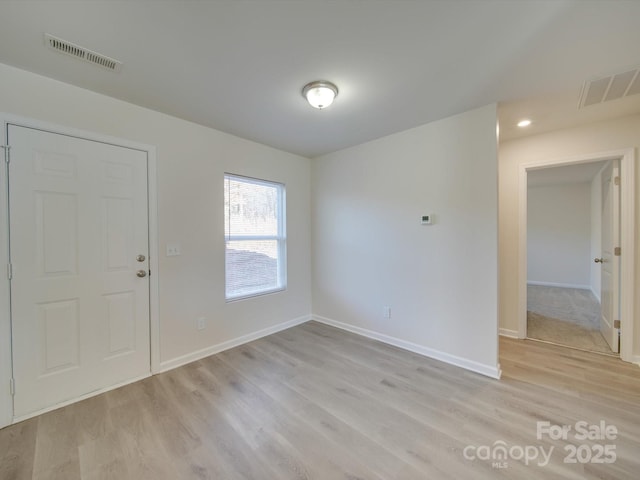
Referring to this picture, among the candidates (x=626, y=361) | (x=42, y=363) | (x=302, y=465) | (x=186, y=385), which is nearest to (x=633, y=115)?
(x=626, y=361)

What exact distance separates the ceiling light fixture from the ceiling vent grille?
1.98 meters

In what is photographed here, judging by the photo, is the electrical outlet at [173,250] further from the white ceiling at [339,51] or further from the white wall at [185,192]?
the white ceiling at [339,51]

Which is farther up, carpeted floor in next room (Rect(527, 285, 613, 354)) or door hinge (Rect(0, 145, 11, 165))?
door hinge (Rect(0, 145, 11, 165))

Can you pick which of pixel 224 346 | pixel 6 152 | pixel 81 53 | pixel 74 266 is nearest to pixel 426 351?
pixel 224 346

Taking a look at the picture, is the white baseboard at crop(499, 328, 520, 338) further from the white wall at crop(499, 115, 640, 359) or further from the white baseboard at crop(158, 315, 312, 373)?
the white baseboard at crop(158, 315, 312, 373)

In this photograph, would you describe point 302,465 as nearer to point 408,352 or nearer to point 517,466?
point 517,466

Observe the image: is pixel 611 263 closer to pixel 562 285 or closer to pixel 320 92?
pixel 320 92

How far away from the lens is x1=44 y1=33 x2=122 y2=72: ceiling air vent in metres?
1.53

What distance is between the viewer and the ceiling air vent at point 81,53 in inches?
60.2

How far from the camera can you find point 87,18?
1.38 meters

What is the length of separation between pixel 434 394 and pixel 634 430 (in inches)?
46.8

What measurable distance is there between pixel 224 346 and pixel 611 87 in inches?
170

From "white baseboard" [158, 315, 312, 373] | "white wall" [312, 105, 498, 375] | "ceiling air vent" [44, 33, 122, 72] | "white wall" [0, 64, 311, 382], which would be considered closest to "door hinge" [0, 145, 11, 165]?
"white wall" [0, 64, 311, 382]

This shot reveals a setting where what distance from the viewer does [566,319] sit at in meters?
3.82
